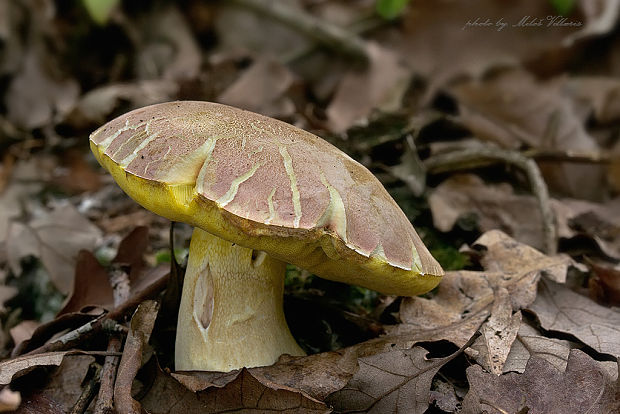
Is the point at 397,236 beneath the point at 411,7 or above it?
above

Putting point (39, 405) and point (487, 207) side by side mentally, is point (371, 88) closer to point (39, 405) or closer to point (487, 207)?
point (487, 207)

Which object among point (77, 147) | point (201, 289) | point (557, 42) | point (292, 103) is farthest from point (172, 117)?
point (557, 42)

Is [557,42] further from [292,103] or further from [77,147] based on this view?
[77,147]

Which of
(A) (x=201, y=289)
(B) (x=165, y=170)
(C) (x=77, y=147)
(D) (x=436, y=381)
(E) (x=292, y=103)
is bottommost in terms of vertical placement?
(C) (x=77, y=147)

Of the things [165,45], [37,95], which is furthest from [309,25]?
[37,95]

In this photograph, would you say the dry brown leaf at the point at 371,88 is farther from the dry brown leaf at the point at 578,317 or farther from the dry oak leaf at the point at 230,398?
the dry oak leaf at the point at 230,398

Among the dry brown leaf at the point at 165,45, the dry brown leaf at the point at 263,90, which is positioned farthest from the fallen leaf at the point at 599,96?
the dry brown leaf at the point at 165,45
